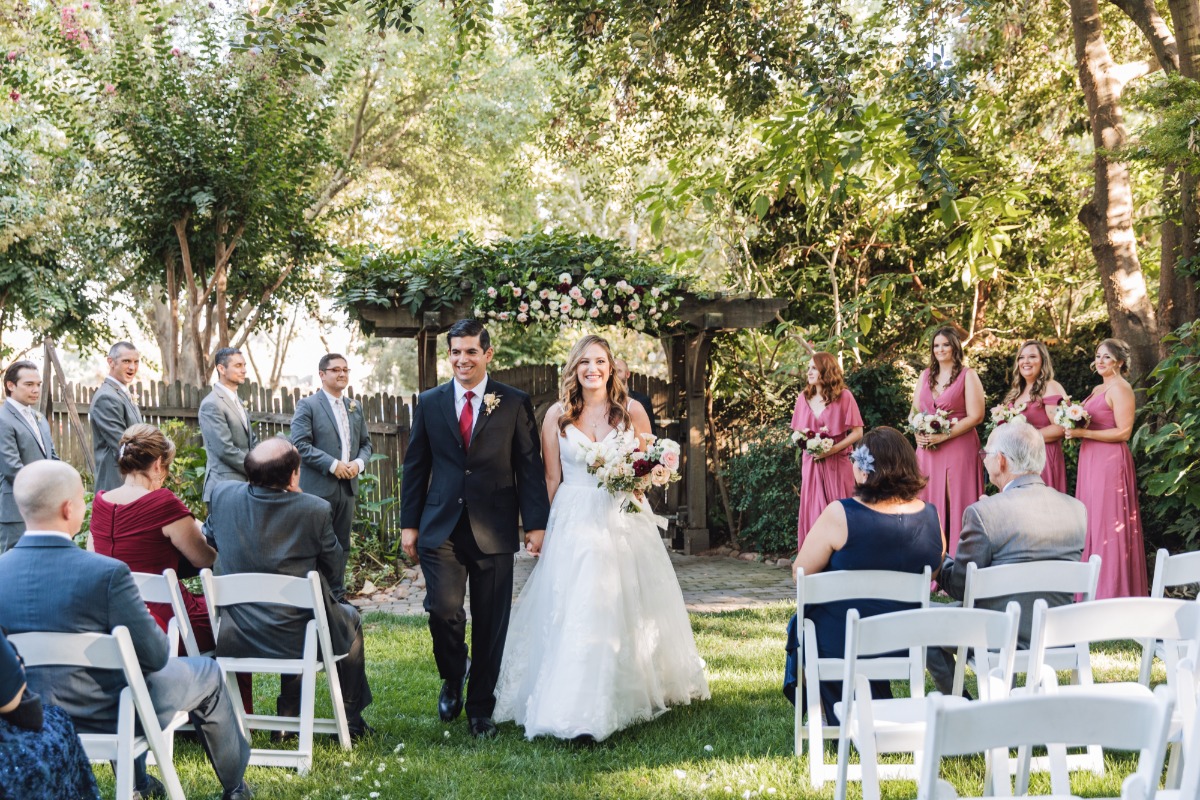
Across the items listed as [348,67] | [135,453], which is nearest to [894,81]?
[135,453]

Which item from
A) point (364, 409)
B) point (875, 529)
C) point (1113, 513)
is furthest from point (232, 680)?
point (364, 409)

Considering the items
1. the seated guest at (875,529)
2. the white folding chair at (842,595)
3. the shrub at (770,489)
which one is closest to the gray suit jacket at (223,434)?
the seated guest at (875,529)

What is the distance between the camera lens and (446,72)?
58.2 feet

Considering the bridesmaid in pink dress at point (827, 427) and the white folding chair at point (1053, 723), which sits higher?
the bridesmaid in pink dress at point (827, 427)

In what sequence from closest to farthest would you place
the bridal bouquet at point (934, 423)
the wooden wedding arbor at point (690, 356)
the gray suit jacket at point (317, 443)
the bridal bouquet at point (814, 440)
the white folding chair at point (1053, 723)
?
the white folding chair at point (1053, 723), the gray suit jacket at point (317, 443), the bridal bouquet at point (934, 423), the bridal bouquet at point (814, 440), the wooden wedding arbor at point (690, 356)

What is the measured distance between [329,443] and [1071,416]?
532 centimetres

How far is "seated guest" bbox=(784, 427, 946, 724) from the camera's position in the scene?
4219mm

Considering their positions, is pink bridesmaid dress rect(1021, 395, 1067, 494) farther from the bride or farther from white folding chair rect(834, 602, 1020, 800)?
white folding chair rect(834, 602, 1020, 800)

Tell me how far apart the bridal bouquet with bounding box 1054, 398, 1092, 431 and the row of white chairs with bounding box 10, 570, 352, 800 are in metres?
5.34

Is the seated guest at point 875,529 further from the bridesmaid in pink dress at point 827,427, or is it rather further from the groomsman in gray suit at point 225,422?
the groomsman in gray suit at point 225,422

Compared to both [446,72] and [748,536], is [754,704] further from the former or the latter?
[446,72]

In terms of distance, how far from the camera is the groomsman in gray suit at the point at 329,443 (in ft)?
23.4

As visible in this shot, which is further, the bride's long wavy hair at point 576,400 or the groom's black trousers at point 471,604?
the bride's long wavy hair at point 576,400

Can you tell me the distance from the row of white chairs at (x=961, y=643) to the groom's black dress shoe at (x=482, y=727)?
145cm
